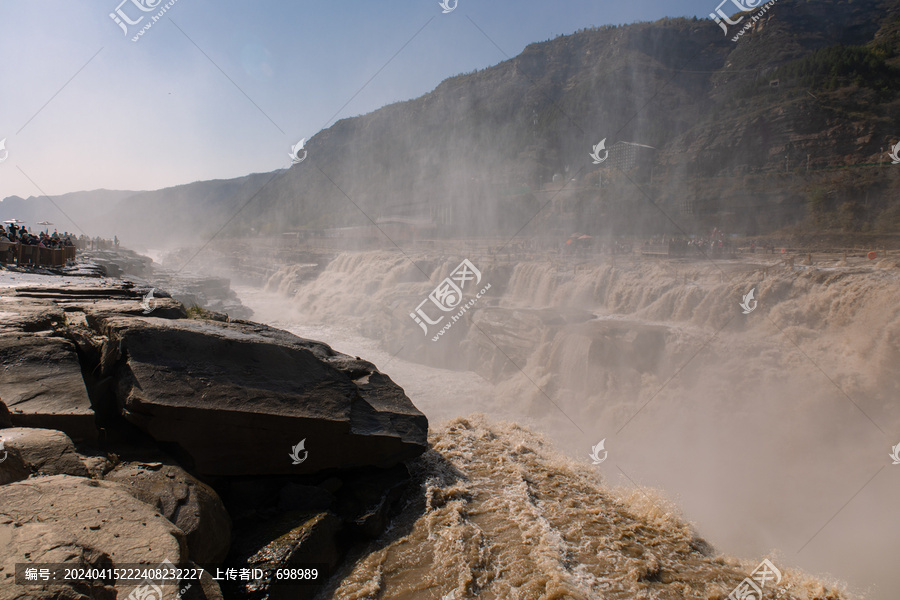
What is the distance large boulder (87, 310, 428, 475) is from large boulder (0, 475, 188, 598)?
3.41ft

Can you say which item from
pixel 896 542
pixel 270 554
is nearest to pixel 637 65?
pixel 896 542

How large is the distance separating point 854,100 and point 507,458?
42.0 metres

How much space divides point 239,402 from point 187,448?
0.59 meters
